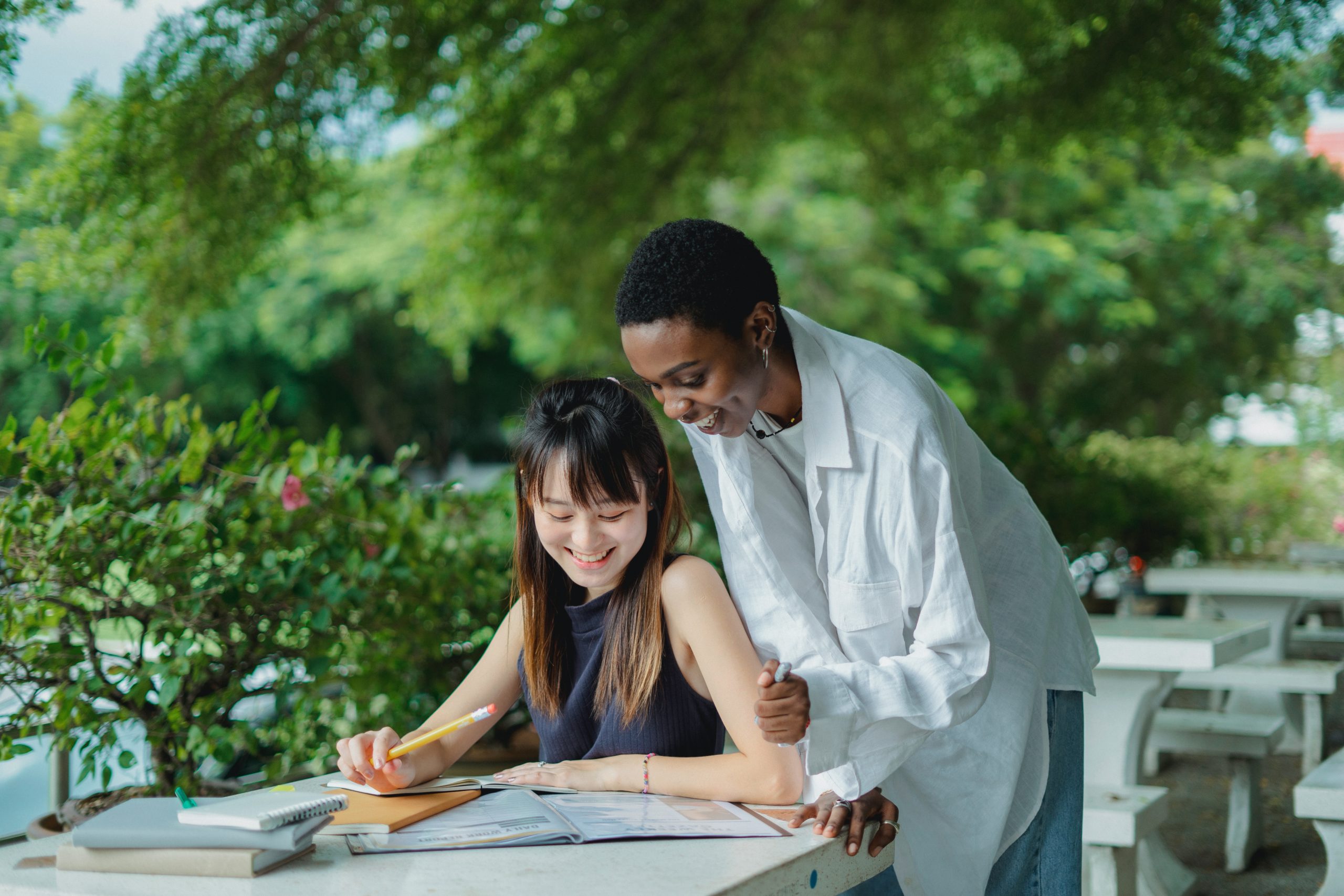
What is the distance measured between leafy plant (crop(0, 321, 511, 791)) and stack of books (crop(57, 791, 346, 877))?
1.14 m

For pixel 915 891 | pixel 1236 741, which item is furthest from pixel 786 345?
pixel 1236 741

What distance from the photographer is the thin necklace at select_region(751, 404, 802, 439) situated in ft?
5.81

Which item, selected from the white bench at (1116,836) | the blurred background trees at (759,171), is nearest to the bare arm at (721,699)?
the white bench at (1116,836)

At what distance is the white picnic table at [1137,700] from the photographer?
3.29m

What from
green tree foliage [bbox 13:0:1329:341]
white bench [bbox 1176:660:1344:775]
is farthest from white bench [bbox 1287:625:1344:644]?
green tree foliage [bbox 13:0:1329:341]

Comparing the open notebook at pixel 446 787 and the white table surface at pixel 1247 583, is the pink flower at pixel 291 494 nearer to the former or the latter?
the open notebook at pixel 446 787

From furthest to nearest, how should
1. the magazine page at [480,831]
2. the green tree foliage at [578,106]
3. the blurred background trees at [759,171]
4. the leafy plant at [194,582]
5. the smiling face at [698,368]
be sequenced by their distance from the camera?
the blurred background trees at [759,171], the green tree foliage at [578,106], the leafy plant at [194,582], the smiling face at [698,368], the magazine page at [480,831]

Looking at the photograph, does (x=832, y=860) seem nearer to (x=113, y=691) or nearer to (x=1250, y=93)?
(x=113, y=691)

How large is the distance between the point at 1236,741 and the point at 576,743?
115 inches

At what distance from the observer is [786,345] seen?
1709 millimetres

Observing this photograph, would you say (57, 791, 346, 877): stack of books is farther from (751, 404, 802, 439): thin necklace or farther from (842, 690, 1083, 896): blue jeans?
(842, 690, 1083, 896): blue jeans

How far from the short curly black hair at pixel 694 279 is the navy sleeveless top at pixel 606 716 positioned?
0.58 metres

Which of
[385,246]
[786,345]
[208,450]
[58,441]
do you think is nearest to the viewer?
[786,345]

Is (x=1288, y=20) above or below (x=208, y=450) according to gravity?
above
